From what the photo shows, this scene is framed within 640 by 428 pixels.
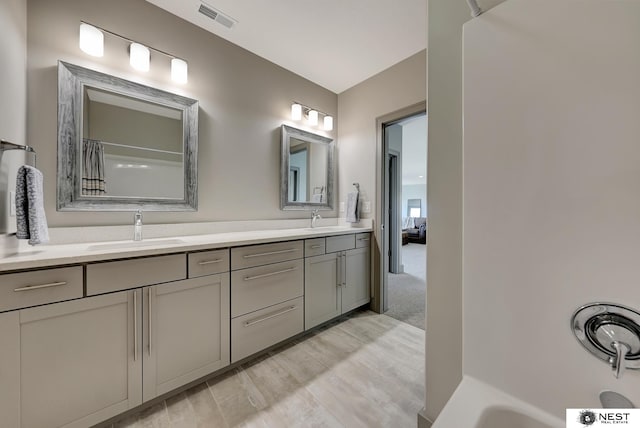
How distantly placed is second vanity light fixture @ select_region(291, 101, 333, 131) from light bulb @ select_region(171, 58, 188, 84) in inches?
41.5

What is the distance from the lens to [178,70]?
5.74 ft

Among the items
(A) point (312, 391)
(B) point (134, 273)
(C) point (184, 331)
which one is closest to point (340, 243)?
(A) point (312, 391)

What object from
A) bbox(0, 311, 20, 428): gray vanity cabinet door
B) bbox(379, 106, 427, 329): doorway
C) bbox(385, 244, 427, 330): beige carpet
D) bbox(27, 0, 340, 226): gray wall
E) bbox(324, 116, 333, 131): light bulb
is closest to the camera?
bbox(0, 311, 20, 428): gray vanity cabinet door

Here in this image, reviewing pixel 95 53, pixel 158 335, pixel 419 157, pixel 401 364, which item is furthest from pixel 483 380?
pixel 419 157

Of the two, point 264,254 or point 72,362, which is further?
point 264,254

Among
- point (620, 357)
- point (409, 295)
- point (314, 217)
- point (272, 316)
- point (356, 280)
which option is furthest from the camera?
point (409, 295)

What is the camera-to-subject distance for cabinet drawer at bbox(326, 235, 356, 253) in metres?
2.19

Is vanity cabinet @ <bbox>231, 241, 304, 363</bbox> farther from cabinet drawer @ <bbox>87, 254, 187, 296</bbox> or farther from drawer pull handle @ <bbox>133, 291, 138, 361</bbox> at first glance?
drawer pull handle @ <bbox>133, 291, 138, 361</bbox>

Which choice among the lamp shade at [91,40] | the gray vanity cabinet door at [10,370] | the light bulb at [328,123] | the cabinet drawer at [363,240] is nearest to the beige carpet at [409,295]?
the cabinet drawer at [363,240]

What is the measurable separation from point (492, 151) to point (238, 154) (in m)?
1.94

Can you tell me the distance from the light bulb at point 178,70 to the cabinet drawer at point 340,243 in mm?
1742

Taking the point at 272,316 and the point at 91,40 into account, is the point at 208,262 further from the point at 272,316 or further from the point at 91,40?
the point at 91,40

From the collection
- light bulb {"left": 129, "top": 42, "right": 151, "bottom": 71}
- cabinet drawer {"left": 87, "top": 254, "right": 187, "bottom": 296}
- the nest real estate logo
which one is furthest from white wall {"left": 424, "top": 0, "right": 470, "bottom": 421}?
light bulb {"left": 129, "top": 42, "right": 151, "bottom": 71}

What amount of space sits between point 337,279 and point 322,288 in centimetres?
20
